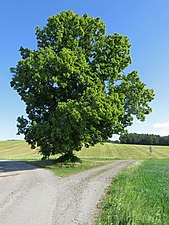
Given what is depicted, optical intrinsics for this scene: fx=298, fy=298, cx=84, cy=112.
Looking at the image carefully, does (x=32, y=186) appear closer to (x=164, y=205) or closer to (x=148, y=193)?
(x=148, y=193)

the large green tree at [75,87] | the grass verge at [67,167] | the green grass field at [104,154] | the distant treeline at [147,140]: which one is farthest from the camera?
the distant treeline at [147,140]

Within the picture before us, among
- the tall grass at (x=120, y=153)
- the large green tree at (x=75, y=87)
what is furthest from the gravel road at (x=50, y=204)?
the tall grass at (x=120, y=153)

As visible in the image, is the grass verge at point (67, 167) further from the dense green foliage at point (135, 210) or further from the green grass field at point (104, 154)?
the green grass field at point (104, 154)

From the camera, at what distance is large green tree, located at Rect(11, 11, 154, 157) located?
2739 cm

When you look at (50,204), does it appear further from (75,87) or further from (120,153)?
(120,153)

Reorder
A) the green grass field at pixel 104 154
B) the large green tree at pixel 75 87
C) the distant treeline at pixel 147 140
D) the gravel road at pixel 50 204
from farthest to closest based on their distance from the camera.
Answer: the distant treeline at pixel 147 140
the green grass field at pixel 104 154
the large green tree at pixel 75 87
the gravel road at pixel 50 204

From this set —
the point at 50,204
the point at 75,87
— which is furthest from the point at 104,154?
the point at 50,204

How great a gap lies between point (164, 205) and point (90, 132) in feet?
63.5

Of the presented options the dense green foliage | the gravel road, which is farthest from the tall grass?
the dense green foliage

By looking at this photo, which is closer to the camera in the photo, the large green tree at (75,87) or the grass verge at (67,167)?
the grass verge at (67,167)

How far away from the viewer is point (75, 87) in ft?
103

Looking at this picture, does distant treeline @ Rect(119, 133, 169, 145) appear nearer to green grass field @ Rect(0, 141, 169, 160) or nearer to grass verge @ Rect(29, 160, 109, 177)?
green grass field @ Rect(0, 141, 169, 160)

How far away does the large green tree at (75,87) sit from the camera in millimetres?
27391

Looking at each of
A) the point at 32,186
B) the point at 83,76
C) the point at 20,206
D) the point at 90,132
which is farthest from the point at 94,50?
the point at 20,206
